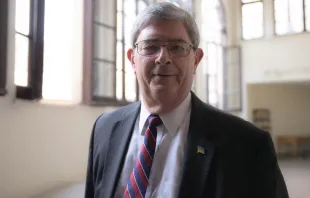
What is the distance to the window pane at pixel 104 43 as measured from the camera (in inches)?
148

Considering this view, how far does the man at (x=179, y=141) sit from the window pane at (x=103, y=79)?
2508mm

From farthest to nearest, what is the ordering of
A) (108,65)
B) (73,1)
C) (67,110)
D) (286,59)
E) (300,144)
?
(300,144) → (286,59) → (108,65) → (73,1) → (67,110)

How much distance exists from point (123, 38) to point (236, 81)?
476 cm

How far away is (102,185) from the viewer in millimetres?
1271

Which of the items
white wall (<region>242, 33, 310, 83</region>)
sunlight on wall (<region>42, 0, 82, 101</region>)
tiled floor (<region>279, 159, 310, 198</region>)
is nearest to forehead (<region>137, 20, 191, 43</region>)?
sunlight on wall (<region>42, 0, 82, 101</region>)

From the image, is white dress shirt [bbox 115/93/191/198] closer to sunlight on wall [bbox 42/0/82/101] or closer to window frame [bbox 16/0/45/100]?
window frame [bbox 16/0/45/100]

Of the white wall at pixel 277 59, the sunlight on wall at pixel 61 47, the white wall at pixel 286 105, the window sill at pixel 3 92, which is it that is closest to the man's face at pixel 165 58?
the window sill at pixel 3 92

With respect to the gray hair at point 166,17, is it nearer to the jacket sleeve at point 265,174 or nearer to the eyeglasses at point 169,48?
the eyeglasses at point 169,48

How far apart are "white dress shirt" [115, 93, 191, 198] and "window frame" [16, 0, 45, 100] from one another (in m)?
1.81

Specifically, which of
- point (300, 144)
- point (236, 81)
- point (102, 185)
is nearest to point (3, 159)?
point (102, 185)

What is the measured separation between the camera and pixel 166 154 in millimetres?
1199

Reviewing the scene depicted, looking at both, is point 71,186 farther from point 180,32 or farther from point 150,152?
point 180,32

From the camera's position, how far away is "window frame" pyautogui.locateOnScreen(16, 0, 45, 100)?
289 cm

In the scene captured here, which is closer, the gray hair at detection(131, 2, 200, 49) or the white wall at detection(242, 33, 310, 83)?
the gray hair at detection(131, 2, 200, 49)
